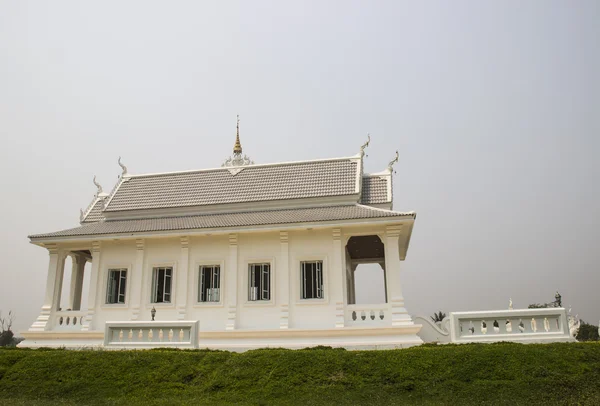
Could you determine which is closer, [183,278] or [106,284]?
[183,278]

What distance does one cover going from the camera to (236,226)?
1761cm

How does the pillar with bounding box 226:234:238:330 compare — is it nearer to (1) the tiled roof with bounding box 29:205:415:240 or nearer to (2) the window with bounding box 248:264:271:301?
(2) the window with bounding box 248:264:271:301

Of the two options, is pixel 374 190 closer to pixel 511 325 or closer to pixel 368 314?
pixel 368 314

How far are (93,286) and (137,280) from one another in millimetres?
1720

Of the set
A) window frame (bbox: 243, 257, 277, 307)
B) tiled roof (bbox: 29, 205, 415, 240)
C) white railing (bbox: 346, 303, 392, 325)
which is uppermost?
tiled roof (bbox: 29, 205, 415, 240)

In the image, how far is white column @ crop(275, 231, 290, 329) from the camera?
55.8 ft

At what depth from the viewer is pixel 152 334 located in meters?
14.4

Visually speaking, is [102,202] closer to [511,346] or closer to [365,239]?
[365,239]

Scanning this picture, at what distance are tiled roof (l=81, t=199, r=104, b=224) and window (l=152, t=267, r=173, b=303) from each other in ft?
15.3

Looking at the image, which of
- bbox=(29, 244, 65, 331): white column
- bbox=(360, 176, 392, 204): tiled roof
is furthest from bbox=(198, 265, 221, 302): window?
bbox=(360, 176, 392, 204): tiled roof

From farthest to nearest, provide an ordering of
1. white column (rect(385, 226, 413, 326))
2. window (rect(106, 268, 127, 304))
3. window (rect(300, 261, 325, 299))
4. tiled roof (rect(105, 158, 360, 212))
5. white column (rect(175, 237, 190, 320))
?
tiled roof (rect(105, 158, 360, 212)) < window (rect(106, 268, 127, 304)) < white column (rect(175, 237, 190, 320)) < window (rect(300, 261, 325, 299)) < white column (rect(385, 226, 413, 326))

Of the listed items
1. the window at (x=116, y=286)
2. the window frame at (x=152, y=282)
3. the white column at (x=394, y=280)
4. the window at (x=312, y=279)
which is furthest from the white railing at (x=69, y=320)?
the white column at (x=394, y=280)

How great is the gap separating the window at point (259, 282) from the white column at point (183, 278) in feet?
7.19

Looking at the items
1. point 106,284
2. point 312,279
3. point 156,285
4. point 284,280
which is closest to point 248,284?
point 284,280
